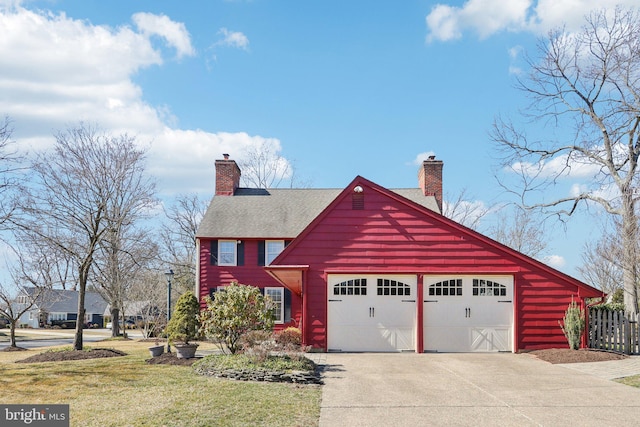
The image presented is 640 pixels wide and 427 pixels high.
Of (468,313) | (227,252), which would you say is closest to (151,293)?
(227,252)

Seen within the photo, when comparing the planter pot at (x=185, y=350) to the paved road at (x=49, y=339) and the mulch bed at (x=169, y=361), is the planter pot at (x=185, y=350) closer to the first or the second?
the mulch bed at (x=169, y=361)

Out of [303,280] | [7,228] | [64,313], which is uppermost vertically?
[7,228]

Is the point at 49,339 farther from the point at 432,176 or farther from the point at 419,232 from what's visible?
the point at 419,232

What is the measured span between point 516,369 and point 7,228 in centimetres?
1502

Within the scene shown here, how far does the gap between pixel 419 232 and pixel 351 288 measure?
9.76ft

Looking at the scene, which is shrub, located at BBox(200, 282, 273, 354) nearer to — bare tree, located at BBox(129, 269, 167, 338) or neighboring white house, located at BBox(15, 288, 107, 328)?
bare tree, located at BBox(129, 269, 167, 338)

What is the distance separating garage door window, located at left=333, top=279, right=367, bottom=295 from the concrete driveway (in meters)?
2.93

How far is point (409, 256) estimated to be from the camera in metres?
19.6

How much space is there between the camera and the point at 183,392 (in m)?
11.8

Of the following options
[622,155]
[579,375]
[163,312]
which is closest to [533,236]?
[622,155]

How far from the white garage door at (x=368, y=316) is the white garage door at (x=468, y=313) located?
626mm

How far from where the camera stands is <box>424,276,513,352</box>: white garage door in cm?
1927

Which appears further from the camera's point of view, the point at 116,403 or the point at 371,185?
the point at 371,185

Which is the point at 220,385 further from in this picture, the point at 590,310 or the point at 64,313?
the point at 64,313
